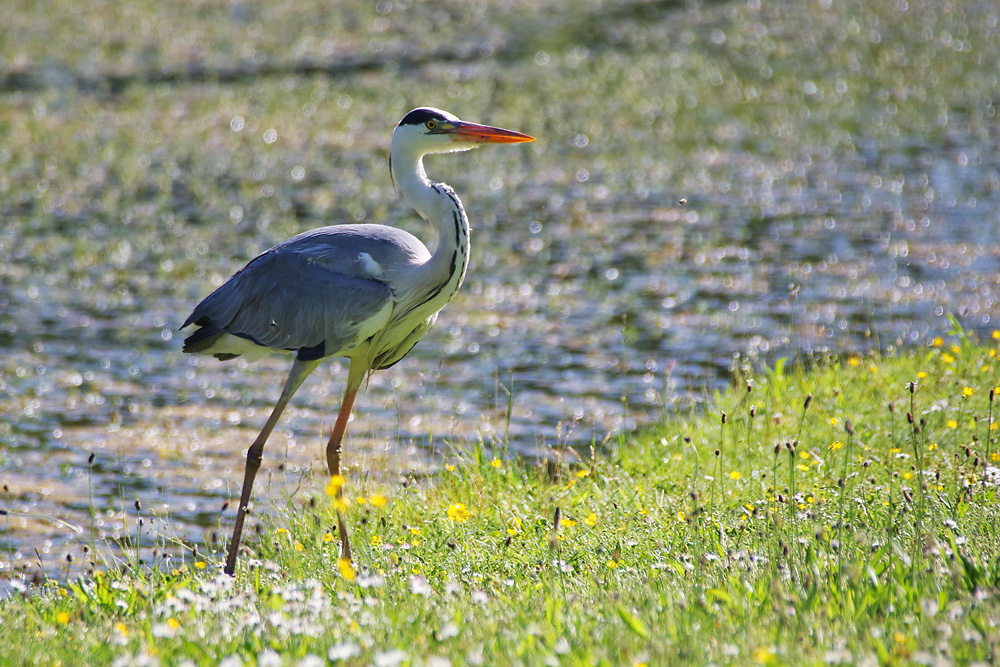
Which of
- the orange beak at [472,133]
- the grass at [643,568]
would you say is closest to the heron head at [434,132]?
the orange beak at [472,133]

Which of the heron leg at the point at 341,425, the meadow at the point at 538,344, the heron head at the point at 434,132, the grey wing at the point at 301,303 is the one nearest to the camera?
the meadow at the point at 538,344

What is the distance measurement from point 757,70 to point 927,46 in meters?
3.39

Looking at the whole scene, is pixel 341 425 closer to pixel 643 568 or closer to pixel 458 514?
pixel 458 514

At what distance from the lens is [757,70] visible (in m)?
18.2

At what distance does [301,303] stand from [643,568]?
2454mm

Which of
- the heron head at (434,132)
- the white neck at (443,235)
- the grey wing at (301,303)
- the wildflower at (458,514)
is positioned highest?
the heron head at (434,132)

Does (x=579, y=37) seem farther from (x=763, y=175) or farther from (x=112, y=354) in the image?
(x=112, y=354)

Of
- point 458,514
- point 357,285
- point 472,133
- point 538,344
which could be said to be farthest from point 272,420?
point 538,344

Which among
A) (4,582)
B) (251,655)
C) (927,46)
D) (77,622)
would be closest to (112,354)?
(4,582)

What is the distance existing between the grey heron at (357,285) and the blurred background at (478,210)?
1.43ft

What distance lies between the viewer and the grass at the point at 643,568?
127 inches

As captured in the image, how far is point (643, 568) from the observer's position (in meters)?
4.33

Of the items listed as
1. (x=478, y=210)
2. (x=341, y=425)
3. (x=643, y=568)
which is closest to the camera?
(x=643, y=568)

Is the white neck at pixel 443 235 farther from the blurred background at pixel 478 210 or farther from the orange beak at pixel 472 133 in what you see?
the blurred background at pixel 478 210
